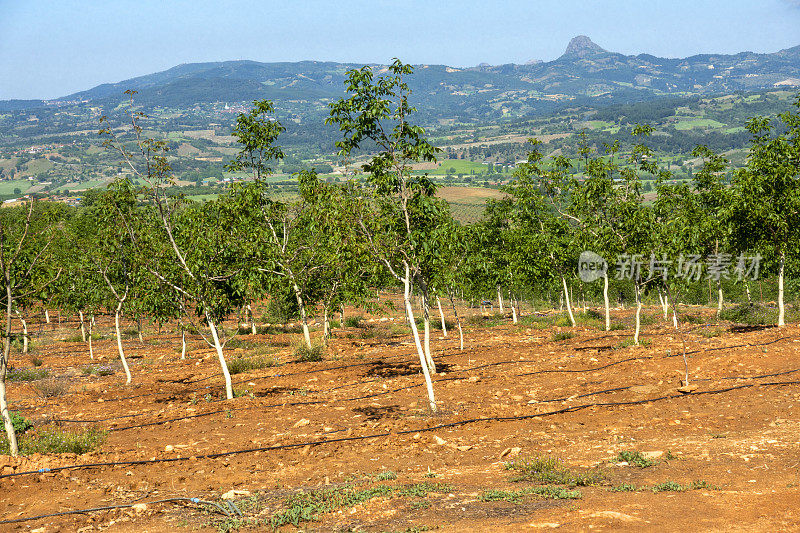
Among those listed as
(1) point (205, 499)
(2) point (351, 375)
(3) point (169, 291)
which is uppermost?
(3) point (169, 291)

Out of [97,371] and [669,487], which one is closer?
[669,487]

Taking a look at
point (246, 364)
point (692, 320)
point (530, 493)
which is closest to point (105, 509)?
point (530, 493)

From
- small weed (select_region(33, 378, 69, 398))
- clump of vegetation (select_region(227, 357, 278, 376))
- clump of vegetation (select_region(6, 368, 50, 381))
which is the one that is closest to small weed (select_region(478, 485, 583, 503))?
clump of vegetation (select_region(227, 357, 278, 376))

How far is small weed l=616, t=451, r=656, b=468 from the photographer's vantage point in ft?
37.1

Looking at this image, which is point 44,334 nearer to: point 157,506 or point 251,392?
point 251,392

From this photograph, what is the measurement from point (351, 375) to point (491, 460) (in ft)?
35.0

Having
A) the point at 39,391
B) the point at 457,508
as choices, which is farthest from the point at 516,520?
the point at 39,391

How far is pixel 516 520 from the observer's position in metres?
8.88

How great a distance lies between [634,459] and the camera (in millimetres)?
11547

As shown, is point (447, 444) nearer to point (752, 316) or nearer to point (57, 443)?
point (57, 443)

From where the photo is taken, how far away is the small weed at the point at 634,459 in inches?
445

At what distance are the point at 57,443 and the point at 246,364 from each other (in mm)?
10977

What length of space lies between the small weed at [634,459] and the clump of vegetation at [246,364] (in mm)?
16993

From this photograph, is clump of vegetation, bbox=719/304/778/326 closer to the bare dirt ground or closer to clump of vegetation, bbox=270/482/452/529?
the bare dirt ground
